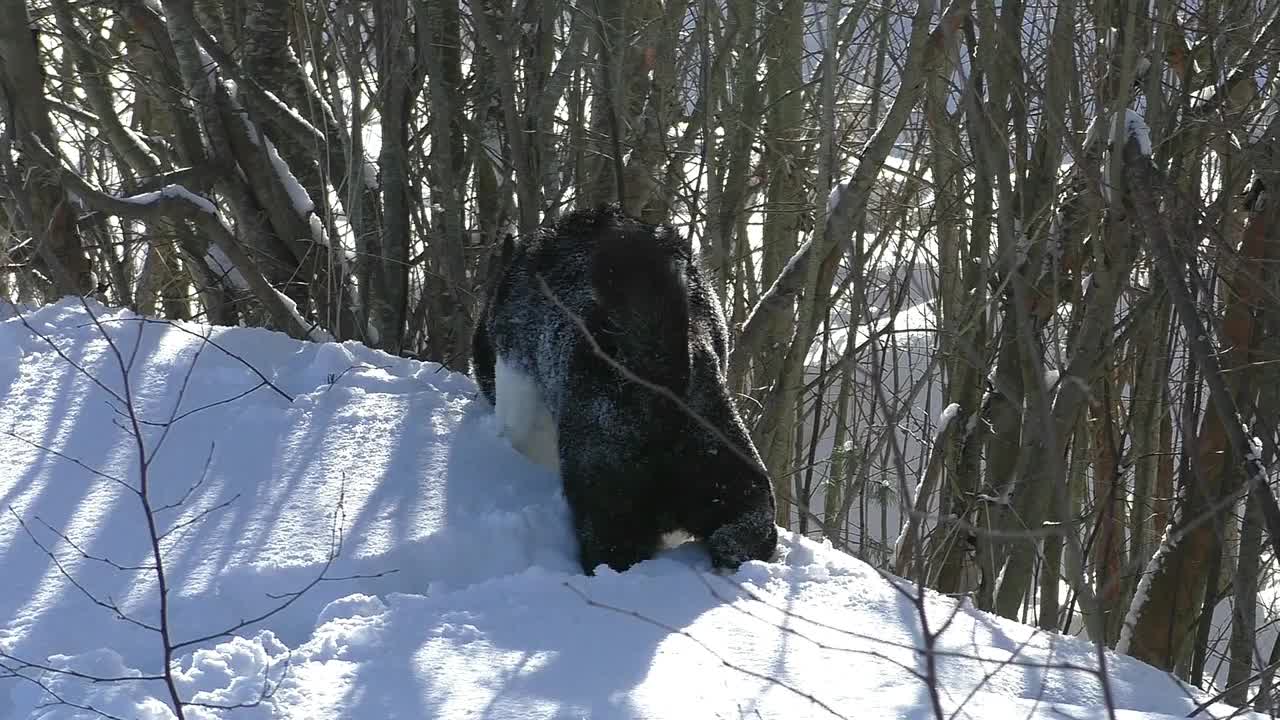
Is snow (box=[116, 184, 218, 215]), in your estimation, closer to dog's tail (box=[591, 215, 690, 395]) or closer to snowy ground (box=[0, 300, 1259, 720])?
snowy ground (box=[0, 300, 1259, 720])

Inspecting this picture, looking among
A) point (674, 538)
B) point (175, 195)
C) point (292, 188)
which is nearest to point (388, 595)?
point (674, 538)

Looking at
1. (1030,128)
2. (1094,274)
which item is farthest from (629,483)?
(1030,128)

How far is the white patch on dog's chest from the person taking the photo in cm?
425

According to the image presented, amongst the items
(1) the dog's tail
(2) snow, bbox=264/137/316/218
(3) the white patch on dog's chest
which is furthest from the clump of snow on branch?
(2) snow, bbox=264/137/316/218

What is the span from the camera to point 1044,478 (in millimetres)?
6383

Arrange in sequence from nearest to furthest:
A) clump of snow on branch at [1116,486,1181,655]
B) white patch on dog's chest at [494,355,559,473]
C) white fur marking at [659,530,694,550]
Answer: white fur marking at [659,530,694,550] < white patch on dog's chest at [494,355,559,473] < clump of snow on branch at [1116,486,1181,655]

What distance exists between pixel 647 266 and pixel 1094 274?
10.4ft

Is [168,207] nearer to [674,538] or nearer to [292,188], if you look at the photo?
[292,188]

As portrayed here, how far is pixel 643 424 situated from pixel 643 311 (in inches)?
14.1

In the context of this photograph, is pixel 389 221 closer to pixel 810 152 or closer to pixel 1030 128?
pixel 810 152

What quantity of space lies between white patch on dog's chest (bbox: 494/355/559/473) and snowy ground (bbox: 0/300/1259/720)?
11 cm

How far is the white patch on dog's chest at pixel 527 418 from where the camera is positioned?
425 cm

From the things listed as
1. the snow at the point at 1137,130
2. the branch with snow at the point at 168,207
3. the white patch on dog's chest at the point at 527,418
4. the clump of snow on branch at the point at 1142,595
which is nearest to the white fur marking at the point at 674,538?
the white patch on dog's chest at the point at 527,418

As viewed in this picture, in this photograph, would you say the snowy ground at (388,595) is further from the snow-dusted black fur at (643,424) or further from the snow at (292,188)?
the snow at (292,188)
